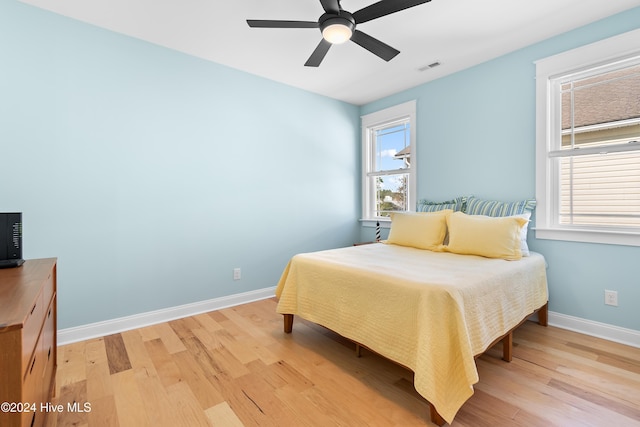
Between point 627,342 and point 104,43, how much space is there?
188 inches

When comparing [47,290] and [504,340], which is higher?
[47,290]

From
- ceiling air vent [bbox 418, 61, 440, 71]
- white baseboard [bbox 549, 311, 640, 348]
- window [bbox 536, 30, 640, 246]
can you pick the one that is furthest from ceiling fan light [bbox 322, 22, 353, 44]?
white baseboard [bbox 549, 311, 640, 348]

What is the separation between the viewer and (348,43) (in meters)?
2.74

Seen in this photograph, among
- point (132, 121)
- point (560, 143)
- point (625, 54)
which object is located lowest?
point (560, 143)

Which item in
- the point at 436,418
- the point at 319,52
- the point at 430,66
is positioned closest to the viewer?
the point at 436,418

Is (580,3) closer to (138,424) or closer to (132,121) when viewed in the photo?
(132,121)

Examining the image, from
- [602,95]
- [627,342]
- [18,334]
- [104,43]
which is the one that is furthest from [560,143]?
[104,43]

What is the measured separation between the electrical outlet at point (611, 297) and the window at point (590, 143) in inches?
15.7

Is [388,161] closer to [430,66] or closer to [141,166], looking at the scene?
Answer: [430,66]

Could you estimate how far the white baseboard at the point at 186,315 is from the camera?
2.30 meters

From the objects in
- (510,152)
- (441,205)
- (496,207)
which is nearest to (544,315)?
(496,207)

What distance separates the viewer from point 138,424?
4.89ft

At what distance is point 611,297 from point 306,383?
8.08ft

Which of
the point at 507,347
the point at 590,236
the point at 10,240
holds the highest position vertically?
the point at 10,240
